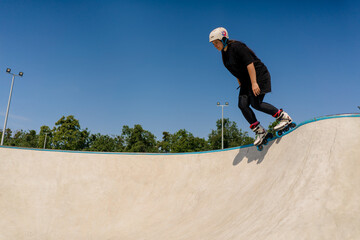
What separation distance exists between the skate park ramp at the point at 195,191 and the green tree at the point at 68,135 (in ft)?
142

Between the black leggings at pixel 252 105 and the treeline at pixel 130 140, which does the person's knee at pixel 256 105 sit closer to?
the black leggings at pixel 252 105

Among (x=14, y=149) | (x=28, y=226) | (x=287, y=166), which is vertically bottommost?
(x=28, y=226)

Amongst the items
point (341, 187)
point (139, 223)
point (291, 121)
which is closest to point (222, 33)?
point (291, 121)

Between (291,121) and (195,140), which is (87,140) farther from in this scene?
(291,121)

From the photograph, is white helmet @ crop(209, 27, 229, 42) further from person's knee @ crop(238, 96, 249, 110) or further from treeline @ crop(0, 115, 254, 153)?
treeline @ crop(0, 115, 254, 153)

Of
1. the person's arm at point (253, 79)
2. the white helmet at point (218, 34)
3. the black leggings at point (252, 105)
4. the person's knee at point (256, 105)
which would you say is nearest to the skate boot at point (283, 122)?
the black leggings at point (252, 105)

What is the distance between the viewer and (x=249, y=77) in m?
5.22

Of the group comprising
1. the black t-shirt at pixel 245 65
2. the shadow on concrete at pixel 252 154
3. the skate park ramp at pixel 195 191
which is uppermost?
the black t-shirt at pixel 245 65

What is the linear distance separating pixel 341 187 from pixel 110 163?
744 cm

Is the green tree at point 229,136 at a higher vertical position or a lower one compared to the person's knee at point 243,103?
higher

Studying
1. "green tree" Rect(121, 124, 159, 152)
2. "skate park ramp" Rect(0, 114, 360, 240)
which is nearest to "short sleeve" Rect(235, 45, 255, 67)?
"skate park ramp" Rect(0, 114, 360, 240)

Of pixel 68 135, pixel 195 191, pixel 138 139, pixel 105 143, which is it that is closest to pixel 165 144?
pixel 138 139

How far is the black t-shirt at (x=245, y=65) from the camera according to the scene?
501 cm

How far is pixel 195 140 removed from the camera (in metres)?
46.7
